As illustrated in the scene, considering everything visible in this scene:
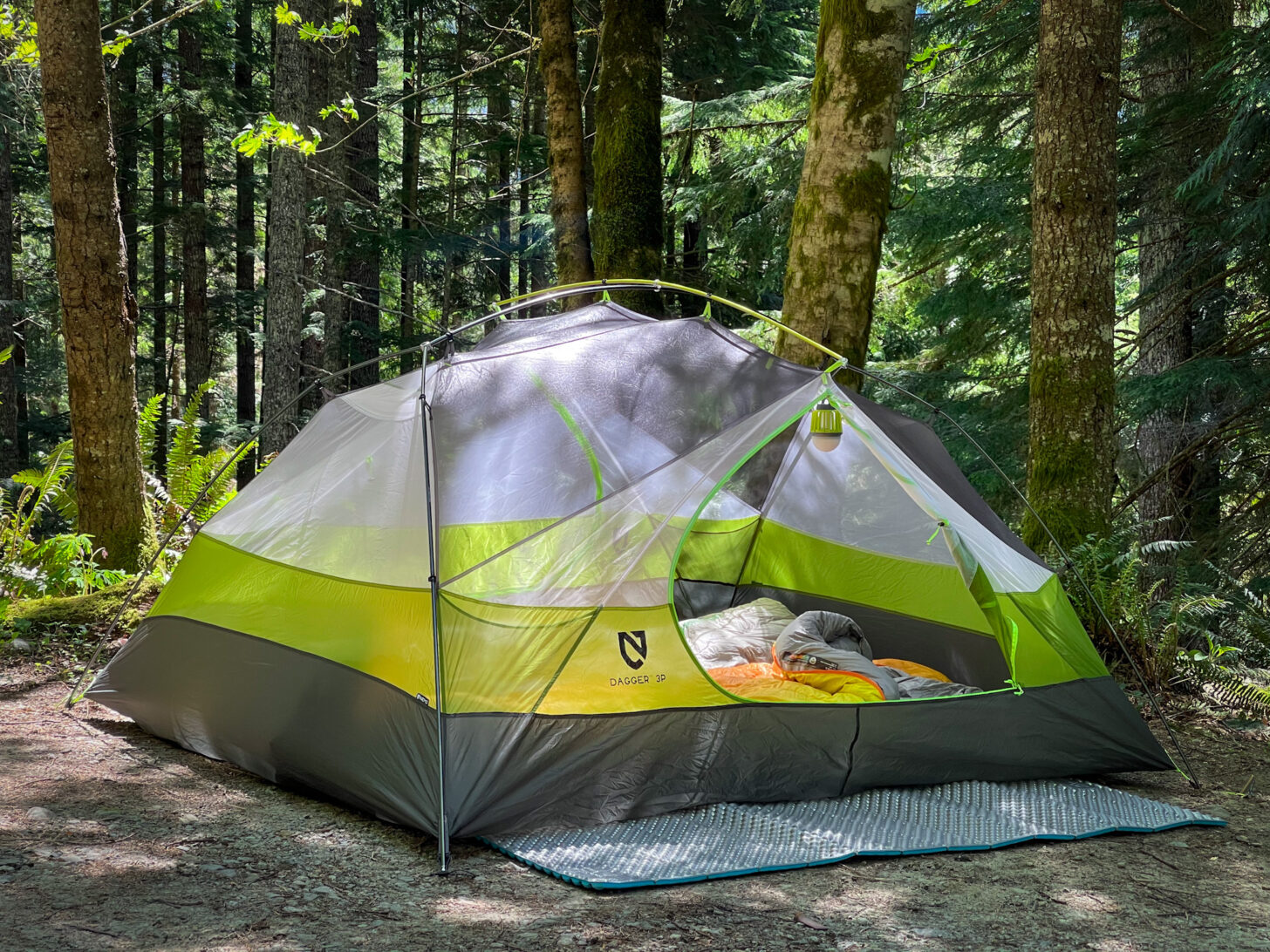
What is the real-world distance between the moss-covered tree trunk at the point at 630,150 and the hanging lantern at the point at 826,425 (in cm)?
349

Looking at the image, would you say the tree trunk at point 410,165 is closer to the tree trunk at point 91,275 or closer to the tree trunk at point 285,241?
the tree trunk at point 285,241

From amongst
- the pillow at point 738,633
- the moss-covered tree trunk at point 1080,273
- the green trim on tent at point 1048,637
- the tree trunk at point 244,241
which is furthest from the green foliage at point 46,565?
the tree trunk at point 244,241

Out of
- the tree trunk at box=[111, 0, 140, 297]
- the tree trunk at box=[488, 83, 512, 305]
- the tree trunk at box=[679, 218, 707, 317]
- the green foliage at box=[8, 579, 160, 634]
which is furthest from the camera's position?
the tree trunk at box=[111, 0, 140, 297]

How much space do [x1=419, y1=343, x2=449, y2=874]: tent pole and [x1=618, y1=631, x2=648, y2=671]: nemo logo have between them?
59cm

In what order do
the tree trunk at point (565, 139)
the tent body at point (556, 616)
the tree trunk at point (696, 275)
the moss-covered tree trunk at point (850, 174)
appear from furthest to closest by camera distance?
the tree trunk at point (696, 275), the tree trunk at point (565, 139), the moss-covered tree trunk at point (850, 174), the tent body at point (556, 616)

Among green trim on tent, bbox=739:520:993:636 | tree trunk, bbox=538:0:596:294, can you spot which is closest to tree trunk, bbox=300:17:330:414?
tree trunk, bbox=538:0:596:294

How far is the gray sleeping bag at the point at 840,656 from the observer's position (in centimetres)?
398

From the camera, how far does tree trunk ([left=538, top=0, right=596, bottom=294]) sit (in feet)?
25.0

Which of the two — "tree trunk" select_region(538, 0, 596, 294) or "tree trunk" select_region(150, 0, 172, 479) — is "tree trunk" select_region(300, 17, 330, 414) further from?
"tree trunk" select_region(538, 0, 596, 294)

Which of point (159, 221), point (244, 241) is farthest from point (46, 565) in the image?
point (159, 221)

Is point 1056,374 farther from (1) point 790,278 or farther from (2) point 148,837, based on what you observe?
(2) point 148,837

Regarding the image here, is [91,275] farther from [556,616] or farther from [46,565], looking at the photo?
[556,616]

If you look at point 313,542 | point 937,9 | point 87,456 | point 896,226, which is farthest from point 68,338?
point 937,9

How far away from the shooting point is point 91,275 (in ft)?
19.5
